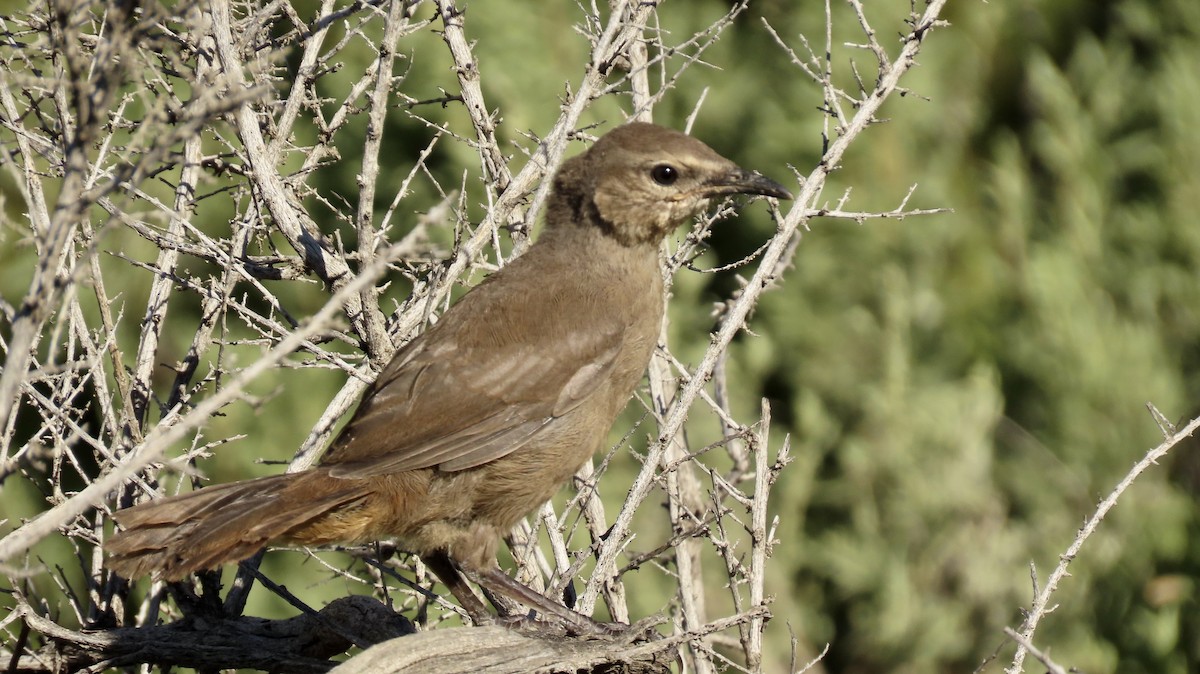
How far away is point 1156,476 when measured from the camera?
795 cm

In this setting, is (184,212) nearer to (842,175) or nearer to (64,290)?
(64,290)

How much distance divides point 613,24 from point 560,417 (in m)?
1.28

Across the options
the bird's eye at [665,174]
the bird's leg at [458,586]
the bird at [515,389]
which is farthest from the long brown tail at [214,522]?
the bird's eye at [665,174]

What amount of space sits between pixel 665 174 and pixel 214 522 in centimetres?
182

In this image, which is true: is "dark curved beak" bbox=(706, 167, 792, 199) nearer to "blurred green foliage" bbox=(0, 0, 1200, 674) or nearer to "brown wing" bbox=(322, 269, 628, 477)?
"brown wing" bbox=(322, 269, 628, 477)

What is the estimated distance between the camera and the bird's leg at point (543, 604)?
403cm

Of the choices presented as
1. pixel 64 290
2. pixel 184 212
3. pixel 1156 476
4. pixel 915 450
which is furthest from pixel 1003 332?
pixel 64 290

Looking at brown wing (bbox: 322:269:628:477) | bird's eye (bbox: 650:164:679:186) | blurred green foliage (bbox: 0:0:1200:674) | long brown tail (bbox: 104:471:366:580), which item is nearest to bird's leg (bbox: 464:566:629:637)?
brown wing (bbox: 322:269:628:477)

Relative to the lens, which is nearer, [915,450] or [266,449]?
[266,449]

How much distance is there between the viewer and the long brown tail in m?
3.55

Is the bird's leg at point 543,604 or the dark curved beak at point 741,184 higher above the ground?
the dark curved beak at point 741,184

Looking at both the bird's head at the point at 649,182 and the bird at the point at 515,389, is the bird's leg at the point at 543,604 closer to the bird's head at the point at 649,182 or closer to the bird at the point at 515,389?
the bird at the point at 515,389

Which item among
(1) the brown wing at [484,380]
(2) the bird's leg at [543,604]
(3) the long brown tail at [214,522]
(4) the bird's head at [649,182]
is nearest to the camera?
(3) the long brown tail at [214,522]

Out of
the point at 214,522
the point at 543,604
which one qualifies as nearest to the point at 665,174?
the point at 543,604
